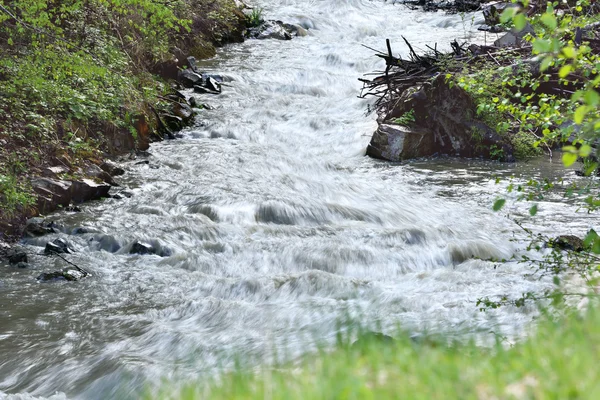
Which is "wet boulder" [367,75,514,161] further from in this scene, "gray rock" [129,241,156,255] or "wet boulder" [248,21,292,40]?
"wet boulder" [248,21,292,40]

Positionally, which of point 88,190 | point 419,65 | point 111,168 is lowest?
point 88,190

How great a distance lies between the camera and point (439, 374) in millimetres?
2471

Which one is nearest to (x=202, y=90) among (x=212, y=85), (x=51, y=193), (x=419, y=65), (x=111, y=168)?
(x=212, y=85)

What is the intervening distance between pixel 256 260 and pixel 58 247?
8.46 feet

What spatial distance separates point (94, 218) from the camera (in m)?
9.04

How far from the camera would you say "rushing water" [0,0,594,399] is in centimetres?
539

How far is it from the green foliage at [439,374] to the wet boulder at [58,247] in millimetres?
5376

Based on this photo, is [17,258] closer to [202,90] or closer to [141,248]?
A: [141,248]

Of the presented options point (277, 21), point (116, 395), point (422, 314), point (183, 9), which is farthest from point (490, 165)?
point (277, 21)

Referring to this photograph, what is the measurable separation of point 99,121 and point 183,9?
8.22 m

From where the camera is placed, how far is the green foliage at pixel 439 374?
7.40 ft

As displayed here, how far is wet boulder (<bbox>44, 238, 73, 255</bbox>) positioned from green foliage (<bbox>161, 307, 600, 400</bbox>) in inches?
212

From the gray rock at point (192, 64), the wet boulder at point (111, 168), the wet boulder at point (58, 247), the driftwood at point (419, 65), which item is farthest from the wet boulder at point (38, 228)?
the gray rock at point (192, 64)

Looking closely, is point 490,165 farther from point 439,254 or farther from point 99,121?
point 99,121
